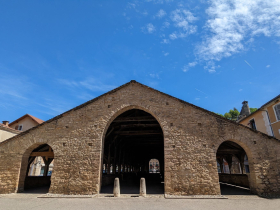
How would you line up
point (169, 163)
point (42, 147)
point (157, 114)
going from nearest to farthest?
point (169, 163)
point (157, 114)
point (42, 147)

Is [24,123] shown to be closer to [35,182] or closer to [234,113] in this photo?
[35,182]

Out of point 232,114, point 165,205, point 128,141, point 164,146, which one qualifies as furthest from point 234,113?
point 165,205

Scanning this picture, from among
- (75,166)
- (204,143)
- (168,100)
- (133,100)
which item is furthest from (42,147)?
(204,143)

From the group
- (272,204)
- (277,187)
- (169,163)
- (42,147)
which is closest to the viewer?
(272,204)

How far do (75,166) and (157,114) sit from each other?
5028mm

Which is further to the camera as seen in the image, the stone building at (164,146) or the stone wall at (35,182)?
the stone wall at (35,182)

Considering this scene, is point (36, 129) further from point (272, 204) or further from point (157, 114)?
point (272, 204)

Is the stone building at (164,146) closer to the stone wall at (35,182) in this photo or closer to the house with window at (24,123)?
the stone wall at (35,182)

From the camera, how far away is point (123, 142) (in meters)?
17.6

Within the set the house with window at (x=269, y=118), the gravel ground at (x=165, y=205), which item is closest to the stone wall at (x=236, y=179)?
the house with window at (x=269, y=118)

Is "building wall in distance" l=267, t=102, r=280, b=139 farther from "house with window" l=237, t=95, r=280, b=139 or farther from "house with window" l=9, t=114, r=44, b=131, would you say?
"house with window" l=9, t=114, r=44, b=131

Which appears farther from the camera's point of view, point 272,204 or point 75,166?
point 75,166

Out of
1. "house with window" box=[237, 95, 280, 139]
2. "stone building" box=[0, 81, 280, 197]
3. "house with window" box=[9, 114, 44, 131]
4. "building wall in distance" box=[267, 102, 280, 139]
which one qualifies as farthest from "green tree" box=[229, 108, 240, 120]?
"house with window" box=[9, 114, 44, 131]

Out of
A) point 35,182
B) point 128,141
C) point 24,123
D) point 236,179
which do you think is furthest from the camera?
point 24,123
